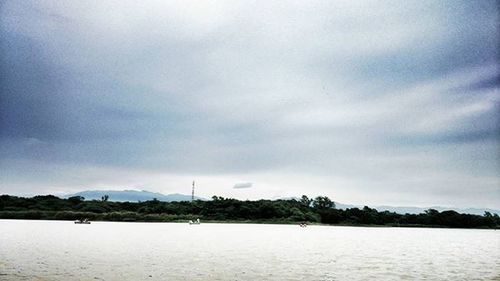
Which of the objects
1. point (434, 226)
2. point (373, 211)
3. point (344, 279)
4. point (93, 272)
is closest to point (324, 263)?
point (344, 279)

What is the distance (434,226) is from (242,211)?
292ft

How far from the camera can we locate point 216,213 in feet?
553

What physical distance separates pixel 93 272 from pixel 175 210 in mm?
142790

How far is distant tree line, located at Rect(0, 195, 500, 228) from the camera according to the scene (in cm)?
15333

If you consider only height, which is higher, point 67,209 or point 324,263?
point 67,209

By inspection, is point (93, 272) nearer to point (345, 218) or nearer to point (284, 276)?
point (284, 276)

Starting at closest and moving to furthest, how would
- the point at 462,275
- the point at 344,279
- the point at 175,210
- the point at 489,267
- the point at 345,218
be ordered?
1. the point at 344,279
2. the point at 462,275
3. the point at 489,267
4. the point at 175,210
5. the point at 345,218

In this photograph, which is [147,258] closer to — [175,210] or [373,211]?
[175,210]

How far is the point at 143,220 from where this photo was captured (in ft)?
521

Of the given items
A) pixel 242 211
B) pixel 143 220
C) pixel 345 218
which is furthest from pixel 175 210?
pixel 345 218

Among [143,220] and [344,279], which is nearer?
[344,279]

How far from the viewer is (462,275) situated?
97.7 ft

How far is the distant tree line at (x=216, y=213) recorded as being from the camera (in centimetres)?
15333

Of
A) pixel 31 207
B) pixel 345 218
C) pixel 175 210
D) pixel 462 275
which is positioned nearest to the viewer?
pixel 462 275
